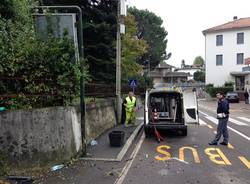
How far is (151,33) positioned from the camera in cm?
7638

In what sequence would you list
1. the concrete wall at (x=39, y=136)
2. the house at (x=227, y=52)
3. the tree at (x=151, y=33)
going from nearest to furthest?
the concrete wall at (x=39, y=136) → the house at (x=227, y=52) → the tree at (x=151, y=33)

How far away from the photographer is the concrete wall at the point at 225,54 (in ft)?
227

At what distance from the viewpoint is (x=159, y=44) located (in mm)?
76750

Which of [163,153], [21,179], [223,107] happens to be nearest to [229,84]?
[223,107]

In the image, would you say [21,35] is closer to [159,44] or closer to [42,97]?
[42,97]

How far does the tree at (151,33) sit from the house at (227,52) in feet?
29.2

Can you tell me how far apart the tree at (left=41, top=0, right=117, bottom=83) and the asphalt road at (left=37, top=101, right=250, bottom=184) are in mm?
10543

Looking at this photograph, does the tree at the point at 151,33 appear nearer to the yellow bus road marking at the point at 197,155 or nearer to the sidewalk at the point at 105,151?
the sidewalk at the point at 105,151

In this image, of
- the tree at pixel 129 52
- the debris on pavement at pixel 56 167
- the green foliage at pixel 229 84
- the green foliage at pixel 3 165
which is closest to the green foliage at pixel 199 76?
the green foliage at pixel 229 84

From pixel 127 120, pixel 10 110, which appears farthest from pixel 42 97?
pixel 127 120

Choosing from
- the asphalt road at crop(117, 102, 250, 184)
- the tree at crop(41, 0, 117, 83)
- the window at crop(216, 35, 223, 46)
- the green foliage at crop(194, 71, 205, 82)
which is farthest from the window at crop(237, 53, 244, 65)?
the asphalt road at crop(117, 102, 250, 184)

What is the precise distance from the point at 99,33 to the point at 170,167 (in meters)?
14.8

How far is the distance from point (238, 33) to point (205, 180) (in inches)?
2547

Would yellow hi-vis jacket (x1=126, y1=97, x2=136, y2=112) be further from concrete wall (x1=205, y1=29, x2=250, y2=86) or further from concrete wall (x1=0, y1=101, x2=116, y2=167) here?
concrete wall (x1=205, y1=29, x2=250, y2=86)
